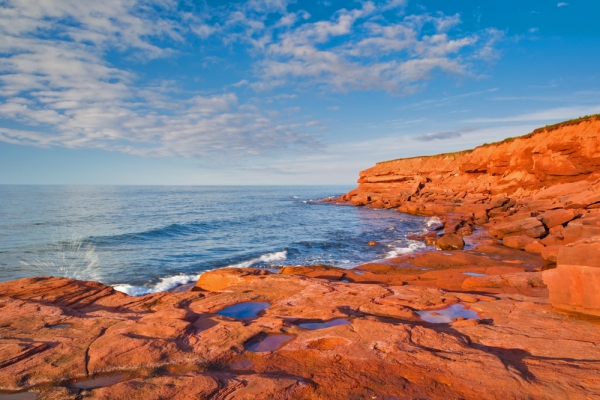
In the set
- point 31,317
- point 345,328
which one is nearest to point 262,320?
point 345,328

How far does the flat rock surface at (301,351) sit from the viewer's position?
4023 mm

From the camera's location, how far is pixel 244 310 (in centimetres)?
734

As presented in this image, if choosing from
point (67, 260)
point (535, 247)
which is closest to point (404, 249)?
point (535, 247)

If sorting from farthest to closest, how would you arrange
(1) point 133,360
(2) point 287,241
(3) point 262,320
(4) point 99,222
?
(4) point 99,222
(2) point 287,241
(3) point 262,320
(1) point 133,360

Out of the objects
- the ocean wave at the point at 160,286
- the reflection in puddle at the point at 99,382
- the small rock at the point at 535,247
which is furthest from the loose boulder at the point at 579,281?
the ocean wave at the point at 160,286

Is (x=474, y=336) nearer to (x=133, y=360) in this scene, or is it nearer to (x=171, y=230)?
(x=133, y=360)

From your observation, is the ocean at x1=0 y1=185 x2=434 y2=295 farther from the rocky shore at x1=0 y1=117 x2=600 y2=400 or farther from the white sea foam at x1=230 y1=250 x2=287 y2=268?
the rocky shore at x1=0 y1=117 x2=600 y2=400

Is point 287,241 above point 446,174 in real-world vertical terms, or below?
below

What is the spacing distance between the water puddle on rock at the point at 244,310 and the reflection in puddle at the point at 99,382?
2682mm

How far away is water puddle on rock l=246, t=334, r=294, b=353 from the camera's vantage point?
5243 millimetres

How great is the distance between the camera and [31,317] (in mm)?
6328

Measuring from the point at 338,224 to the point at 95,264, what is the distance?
72.8 ft

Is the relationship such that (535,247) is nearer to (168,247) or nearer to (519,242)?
(519,242)

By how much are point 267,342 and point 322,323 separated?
54.0 inches
